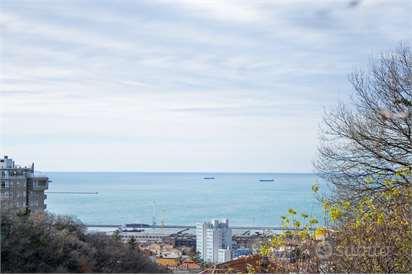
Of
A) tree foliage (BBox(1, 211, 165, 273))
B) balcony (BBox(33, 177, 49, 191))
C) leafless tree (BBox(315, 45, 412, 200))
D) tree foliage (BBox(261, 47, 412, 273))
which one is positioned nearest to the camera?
tree foliage (BBox(1, 211, 165, 273))

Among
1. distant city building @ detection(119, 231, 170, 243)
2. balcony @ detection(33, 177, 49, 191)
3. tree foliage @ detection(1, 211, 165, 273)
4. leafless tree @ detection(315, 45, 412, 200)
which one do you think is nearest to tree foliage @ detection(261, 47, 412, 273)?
leafless tree @ detection(315, 45, 412, 200)

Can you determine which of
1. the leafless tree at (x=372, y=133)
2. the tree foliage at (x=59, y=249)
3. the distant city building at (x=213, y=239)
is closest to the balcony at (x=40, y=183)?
the tree foliage at (x=59, y=249)

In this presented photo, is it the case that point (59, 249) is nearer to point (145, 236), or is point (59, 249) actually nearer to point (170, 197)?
point (145, 236)

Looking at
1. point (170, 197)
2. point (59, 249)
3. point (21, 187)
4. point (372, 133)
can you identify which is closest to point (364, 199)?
point (372, 133)

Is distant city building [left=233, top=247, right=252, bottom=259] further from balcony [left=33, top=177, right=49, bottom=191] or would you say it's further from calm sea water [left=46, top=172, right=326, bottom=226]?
balcony [left=33, top=177, right=49, bottom=191]

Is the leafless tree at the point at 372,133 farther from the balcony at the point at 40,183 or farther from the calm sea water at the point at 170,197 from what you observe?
the balcony at the point at 40,183

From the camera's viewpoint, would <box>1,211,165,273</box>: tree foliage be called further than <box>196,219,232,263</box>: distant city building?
No

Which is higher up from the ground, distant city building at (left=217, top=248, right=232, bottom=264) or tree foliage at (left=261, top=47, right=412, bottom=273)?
tree foliage at (left=261, top=47, right=412, bottom=273)
